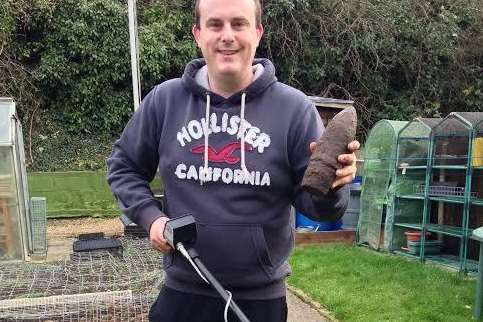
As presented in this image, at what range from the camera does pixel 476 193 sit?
25.1 ft

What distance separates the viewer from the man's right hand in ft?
6.25

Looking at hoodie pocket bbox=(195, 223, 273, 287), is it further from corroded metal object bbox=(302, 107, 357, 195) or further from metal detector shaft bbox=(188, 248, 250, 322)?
corroded metal object bbox=(302, 107, 357, 195)

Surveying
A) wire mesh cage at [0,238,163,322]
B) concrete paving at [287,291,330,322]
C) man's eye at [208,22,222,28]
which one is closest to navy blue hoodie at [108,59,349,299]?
man's eye at [208,22,222,28]

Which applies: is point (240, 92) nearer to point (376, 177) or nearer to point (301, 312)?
point (301, 312)

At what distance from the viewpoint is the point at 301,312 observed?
5.75m

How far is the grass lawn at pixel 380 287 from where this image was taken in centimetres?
558

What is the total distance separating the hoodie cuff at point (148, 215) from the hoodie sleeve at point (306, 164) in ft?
1.53

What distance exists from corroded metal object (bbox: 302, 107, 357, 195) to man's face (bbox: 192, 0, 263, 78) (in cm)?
39

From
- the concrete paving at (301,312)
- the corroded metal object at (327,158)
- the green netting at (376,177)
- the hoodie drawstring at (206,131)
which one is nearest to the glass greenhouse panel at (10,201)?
the concrete paving at (301,312)

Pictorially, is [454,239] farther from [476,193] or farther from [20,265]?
[20,265]

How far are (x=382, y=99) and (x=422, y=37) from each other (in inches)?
73.6

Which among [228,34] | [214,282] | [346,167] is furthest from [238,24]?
[214,282]

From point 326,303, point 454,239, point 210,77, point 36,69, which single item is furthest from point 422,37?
point 210,77

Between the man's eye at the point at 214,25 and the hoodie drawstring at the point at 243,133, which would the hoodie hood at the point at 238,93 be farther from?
the man's eye at the point at 214,25
